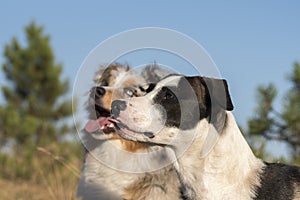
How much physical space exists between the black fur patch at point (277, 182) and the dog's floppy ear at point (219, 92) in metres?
0.58

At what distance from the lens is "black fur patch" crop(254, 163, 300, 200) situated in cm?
414

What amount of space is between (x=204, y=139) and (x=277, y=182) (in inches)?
24.4

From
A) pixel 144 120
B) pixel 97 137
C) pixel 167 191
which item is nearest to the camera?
pixel 144 120

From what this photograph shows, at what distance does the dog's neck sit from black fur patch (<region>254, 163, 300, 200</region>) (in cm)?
6

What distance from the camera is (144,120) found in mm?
4047

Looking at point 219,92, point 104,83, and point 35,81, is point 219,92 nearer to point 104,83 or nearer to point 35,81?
point 104,83

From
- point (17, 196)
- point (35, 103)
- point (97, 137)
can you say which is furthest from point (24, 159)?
point (35, 103)

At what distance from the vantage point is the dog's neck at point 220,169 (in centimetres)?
414

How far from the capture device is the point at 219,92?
416cm

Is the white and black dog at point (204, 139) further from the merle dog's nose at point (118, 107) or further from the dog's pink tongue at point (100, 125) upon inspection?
the dog's pink tongue at point (100, 125)

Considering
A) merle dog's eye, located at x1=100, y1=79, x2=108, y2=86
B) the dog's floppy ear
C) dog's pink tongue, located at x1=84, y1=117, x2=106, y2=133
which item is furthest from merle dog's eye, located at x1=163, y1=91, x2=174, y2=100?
merle dog's eye, located at x1=100, y1=79, x2=108, y2=86

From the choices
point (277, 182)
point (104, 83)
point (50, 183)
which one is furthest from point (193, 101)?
point (50, 183)

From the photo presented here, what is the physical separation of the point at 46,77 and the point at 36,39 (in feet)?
4.61

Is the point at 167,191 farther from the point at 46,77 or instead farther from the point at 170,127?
the point at 46,77
